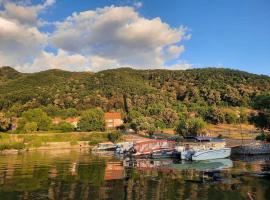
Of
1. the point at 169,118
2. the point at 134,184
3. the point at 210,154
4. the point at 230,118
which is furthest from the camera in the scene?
the point at 230,118

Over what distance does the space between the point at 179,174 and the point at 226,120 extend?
474ft

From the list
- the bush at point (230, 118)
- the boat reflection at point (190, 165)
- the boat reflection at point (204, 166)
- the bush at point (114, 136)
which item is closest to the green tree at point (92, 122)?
the bush at point (114, 136)

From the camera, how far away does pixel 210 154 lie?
79000 millimetres

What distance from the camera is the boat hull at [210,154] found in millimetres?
77169

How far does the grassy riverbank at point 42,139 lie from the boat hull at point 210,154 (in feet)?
208

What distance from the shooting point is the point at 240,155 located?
8869 centimetres

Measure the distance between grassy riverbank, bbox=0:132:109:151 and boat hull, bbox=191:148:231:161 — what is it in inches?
2497

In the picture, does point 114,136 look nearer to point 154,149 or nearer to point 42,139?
point 42,139

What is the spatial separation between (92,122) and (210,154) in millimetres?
87195

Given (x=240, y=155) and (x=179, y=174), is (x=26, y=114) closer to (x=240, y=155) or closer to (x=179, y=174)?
(x=240, y=155)

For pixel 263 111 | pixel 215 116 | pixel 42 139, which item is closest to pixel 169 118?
pixel 215 116

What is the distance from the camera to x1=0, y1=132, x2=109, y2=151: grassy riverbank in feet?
390

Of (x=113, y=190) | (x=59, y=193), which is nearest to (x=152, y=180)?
(x=113, y=190)

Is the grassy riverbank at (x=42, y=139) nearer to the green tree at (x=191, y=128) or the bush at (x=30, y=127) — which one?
the bush at (x=30, y=127)
